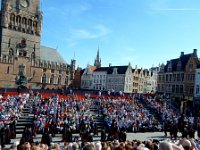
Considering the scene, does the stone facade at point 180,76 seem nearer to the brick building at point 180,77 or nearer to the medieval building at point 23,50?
the brick building at point 180,77

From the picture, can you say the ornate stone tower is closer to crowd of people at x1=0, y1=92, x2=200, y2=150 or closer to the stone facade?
crowd of people at x1=0, y1=92, x2=200, y2=150

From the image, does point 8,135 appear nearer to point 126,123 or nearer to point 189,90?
point 126,123

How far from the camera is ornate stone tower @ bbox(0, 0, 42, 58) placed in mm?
58656

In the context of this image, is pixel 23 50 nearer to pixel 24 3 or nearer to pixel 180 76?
pixel 24 3

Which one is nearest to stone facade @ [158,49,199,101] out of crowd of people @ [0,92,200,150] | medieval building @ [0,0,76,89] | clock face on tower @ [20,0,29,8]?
crowd of people @ [0,92,200,150]

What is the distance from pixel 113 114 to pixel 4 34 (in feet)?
110

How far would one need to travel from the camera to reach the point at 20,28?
6069 cm

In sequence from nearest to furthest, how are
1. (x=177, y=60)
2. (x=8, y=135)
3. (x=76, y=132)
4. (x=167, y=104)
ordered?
1. (x=8, y=135)
2. (x=76, y=132)
3. (x=167, y=104)
4. (x=177, y=60)

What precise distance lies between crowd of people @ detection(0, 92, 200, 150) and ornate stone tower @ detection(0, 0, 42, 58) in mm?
25457

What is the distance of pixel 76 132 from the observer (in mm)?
29078

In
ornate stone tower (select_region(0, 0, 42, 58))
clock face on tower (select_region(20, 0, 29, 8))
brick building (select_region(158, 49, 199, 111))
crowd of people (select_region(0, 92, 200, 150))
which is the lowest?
crowd of people (select_region(0, 92, 200, 150))

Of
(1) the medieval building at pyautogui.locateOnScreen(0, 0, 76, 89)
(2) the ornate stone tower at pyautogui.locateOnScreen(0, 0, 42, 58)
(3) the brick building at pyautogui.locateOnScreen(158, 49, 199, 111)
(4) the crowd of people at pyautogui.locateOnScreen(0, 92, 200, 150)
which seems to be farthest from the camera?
(2) the ornate stone tower at pyautogui.locateOnScreen(0, 0, 42, 58)

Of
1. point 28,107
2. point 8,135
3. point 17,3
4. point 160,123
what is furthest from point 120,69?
point 8,135

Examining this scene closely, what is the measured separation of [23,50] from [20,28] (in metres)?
4.41
